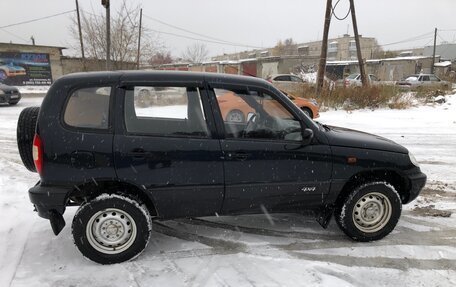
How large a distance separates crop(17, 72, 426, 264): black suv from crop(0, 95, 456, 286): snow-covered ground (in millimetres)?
266

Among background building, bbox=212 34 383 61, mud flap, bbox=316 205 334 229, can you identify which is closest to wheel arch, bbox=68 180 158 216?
mud flap, bbox=316 205 334 229

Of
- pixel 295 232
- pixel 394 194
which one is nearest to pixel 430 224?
pixel 394 194

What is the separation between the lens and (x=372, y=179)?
400 centimetres

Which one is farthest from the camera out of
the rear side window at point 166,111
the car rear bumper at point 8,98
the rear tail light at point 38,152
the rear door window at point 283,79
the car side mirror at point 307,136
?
the rear door window at point 283,79

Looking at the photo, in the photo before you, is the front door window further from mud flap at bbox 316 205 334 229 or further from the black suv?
mud flap at bbox 316 205 334 229

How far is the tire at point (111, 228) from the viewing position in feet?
11.3

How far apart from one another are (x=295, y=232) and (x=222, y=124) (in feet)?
5.24

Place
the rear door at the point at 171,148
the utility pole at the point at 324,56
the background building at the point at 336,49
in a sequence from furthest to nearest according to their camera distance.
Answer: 1. the background building at the point at 336,49
2. the utility pole at the point at 324,56
3. the rear door at the point at 171,148

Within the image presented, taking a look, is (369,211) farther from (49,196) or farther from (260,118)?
(49,196)

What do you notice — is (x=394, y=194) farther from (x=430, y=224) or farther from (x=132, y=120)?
(x=132, y=120)

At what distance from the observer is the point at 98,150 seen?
11.0 ft

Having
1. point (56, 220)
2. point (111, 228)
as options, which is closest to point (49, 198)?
point (56, 220)

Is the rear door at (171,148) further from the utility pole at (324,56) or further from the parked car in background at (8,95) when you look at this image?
the parked car in background at (8,95)

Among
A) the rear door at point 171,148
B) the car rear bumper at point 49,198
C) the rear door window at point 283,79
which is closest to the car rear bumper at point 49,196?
the car rear bumper at point 49,198
